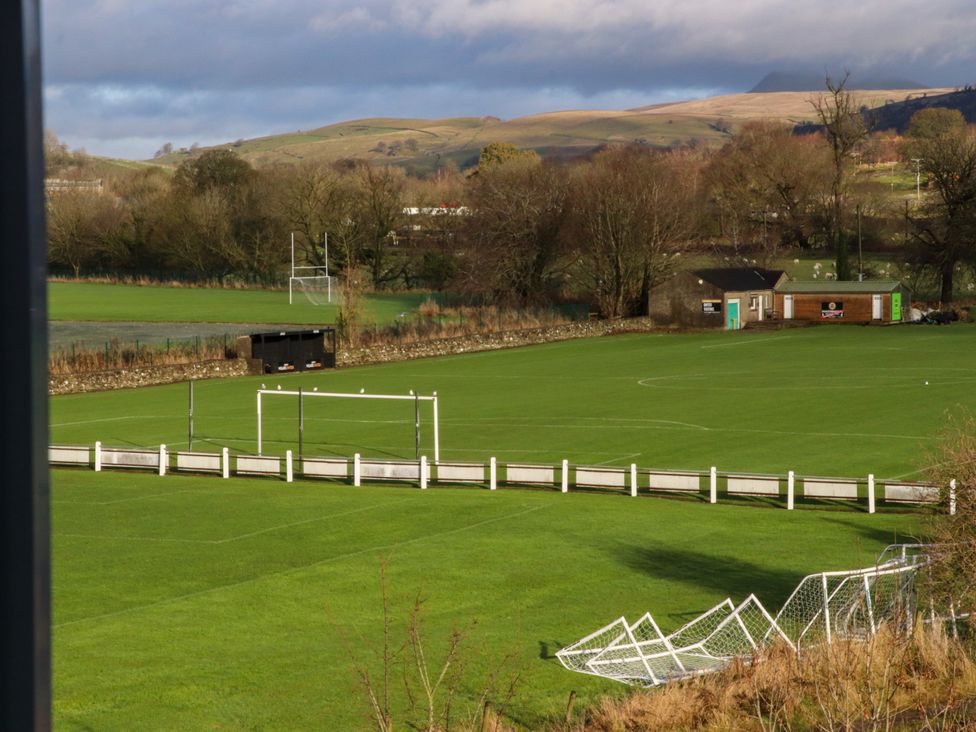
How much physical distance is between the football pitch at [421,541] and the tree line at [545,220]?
30.2 m

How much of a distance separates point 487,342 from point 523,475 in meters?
38.0

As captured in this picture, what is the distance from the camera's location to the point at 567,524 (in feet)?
86.2

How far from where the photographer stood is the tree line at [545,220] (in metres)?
85.6

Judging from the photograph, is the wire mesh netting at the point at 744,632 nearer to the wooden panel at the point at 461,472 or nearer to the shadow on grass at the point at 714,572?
the shadow on grass at the point at 714,572

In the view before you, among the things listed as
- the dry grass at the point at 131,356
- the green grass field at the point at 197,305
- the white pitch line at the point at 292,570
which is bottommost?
the white pitch line at the point at 292,570

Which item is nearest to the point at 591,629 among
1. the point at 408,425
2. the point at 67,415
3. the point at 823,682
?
the point at 823,682

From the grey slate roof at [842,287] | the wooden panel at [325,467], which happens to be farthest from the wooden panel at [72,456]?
the grey slate roof at [842,287]

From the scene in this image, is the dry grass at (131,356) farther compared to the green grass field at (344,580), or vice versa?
the dry grass at (131,356)

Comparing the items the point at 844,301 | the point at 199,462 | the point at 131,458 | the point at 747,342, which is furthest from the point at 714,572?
the point at 844,301

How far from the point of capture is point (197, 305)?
99062 mm

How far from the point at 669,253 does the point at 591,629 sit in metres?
68.8

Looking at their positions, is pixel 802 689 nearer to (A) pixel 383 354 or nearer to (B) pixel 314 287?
(A) pixel 383 354

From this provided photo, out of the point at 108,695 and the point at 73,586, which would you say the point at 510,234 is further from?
the point at 108,695

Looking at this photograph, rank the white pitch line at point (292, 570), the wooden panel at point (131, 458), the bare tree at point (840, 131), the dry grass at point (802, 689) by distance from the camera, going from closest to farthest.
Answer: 1. the dry grass at point (802, 689)
2. the white pitch line at point (292, 570)
3. the wooden panel at point (131, 458)
4. the bare tree at point (840, 131)
